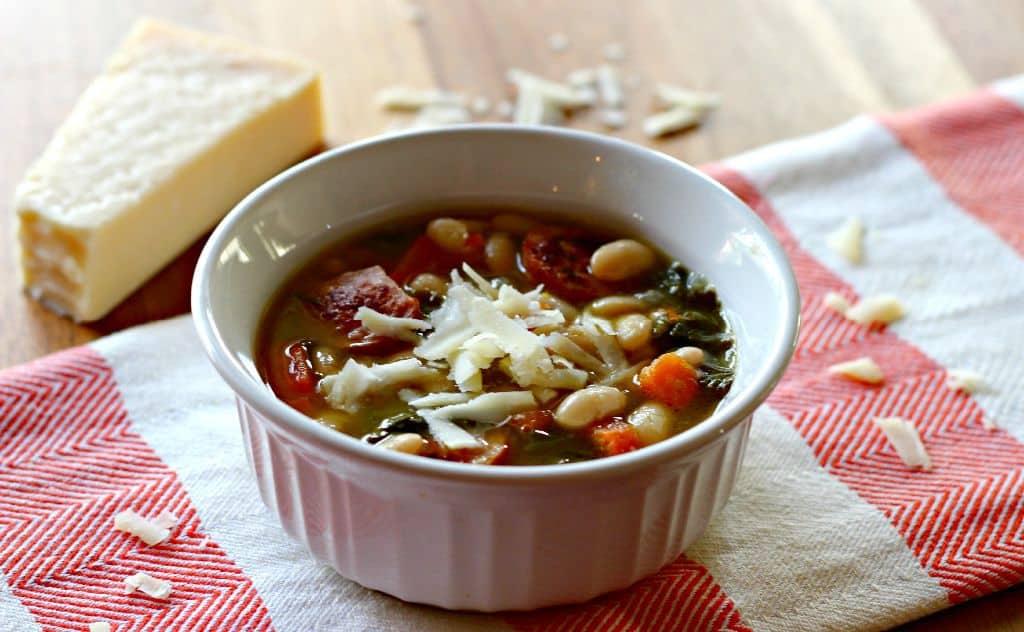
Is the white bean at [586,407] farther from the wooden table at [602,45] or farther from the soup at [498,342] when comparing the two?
the wooden table at [602,45]

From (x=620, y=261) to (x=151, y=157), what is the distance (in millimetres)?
1041

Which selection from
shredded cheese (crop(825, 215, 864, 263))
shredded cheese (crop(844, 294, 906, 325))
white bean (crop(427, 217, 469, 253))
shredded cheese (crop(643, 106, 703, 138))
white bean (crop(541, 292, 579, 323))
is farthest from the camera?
shredded cheese (crop(643, 106, 703, 138))

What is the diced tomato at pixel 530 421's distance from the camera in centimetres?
157

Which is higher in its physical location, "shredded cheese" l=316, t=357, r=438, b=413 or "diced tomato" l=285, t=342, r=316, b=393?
"shredded cheese" l=316, t=357, r=438, b=413

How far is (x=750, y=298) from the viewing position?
1.70 meters

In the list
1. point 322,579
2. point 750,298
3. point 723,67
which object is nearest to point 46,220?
point 322,579

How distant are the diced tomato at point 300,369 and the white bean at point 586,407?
0.33 meters

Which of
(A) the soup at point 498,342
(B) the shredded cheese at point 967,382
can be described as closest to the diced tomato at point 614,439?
(A) the soup at point 498,342

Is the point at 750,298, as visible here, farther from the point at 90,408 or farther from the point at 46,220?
the point at 46,220

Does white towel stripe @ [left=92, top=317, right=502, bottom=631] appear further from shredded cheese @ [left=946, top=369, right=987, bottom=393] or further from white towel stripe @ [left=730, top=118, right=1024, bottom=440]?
white towel stripe @ [left=730, top=118, right=1024, bottom=440]

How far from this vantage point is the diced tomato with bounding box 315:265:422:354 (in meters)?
1.70

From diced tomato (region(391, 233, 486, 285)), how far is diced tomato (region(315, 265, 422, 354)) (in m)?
0.06

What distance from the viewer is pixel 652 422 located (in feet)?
5.15

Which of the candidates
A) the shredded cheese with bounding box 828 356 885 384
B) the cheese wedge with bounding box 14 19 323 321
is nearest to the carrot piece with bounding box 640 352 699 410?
the shredded cheese with bounding box 828 356 885 384
